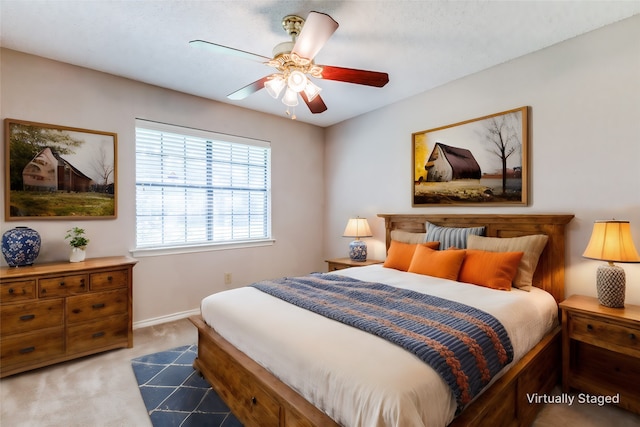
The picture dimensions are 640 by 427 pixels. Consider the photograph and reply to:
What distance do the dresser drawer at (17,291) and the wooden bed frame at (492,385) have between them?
4.17 feet

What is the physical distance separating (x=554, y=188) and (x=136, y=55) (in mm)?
3785

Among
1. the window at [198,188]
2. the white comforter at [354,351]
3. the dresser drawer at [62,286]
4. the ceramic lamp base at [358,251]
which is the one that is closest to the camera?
the white comforter at [354,351]

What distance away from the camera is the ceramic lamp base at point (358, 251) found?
12.9 feet

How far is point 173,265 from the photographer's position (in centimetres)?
354

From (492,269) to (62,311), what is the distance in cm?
346

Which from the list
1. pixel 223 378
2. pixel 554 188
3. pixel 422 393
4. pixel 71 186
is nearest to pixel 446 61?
pixel 554 188

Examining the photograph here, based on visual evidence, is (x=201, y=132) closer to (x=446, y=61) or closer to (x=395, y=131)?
(x=395, y=131)

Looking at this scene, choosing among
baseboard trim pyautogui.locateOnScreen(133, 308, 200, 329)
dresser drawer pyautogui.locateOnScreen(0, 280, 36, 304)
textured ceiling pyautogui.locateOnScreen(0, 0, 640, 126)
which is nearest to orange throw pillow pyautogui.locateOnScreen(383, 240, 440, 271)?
textured ceiling pyautogui.locateOnScreen(0, 0, 640, 126)

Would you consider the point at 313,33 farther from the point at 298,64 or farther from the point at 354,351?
the point at 354,351

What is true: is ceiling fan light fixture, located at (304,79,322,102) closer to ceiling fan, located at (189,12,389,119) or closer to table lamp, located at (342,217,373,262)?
ceiling fan, located at (189,12,389,119)

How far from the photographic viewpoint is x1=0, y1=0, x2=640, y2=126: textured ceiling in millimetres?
2098

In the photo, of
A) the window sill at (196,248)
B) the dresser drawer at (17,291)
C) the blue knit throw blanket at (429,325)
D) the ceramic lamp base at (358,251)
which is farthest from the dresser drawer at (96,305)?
the ceramic lamp base at (358,251)

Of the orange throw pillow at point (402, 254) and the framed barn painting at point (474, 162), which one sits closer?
the framed barn painting at point (474, 162)

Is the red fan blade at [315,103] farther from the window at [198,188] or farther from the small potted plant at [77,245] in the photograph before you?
the small potted plant at [77,245]
